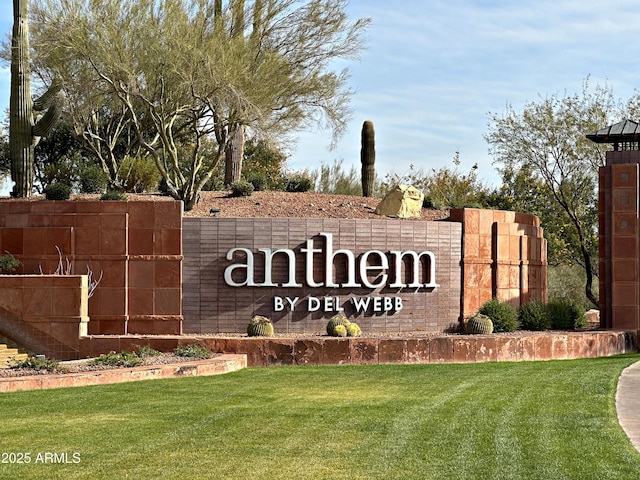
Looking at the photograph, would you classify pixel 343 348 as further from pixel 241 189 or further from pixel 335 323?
pixel 241 189

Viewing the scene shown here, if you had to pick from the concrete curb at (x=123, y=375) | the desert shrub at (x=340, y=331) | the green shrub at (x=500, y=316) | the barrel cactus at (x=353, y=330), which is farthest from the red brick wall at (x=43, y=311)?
the green shrub at (x=500, y=316)

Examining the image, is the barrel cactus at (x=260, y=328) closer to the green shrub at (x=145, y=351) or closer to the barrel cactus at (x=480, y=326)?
the green shrub at (x=145, y=351)

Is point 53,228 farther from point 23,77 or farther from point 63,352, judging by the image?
point 23,77

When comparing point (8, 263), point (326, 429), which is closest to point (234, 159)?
point (8, 263)

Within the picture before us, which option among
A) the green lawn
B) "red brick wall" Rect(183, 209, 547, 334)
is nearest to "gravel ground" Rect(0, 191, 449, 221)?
"red brick wall" Rect(183, 209, 547, 334)

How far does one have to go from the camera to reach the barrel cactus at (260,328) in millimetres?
25031

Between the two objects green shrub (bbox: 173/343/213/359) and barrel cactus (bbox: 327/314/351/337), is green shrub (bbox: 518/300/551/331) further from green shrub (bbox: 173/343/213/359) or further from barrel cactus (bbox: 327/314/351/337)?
green shrub (bbox: 173/343/213/359)

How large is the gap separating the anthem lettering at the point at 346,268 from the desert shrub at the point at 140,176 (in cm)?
1001

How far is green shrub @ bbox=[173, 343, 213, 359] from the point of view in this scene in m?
22.4

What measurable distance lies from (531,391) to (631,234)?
1385 centimetres

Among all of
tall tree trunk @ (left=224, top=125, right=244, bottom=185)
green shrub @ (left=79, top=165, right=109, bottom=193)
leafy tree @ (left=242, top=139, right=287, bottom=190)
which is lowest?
green shrub @ (left=79, top=165, right=109, bottom=193)

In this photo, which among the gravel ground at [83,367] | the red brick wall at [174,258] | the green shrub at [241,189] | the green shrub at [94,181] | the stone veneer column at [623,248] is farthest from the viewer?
the green shrub at [94,181]

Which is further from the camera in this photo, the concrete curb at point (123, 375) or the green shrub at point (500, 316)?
the green shrub at point (500, 316)

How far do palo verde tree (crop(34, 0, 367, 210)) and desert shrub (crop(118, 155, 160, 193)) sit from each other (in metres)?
2.70
